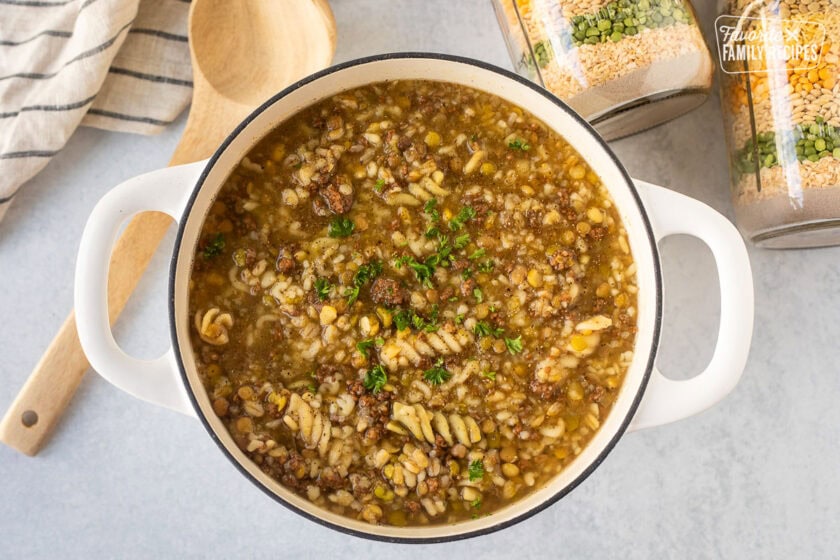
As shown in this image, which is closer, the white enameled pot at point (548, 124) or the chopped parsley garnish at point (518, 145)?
the white enameled pot at point (548, 124)

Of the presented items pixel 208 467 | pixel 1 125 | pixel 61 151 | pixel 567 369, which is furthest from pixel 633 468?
pixel 1 125

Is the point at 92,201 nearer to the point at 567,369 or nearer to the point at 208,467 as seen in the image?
the point at 208,467

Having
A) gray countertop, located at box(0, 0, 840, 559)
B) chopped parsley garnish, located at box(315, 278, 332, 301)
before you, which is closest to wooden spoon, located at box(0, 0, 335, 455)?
gray countertop, located at box(0, 0, 840, 559)

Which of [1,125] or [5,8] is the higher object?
[5,8]

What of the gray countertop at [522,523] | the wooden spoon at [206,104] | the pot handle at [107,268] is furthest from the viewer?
the gray countertop at [522,523]

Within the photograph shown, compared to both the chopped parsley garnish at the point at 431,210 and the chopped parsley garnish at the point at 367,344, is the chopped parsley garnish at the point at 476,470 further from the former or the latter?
the chopped parsley garnish at the point at 431,210

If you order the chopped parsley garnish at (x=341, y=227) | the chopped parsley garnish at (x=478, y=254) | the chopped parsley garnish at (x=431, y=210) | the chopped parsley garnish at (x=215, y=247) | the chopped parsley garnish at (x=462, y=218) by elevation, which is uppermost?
the chopped parsley garnish at (x=215, y=247)

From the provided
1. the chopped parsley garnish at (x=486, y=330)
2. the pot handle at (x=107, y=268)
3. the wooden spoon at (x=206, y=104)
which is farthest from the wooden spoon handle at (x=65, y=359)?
the chopped parsley garnish at (x=486, y=330)
